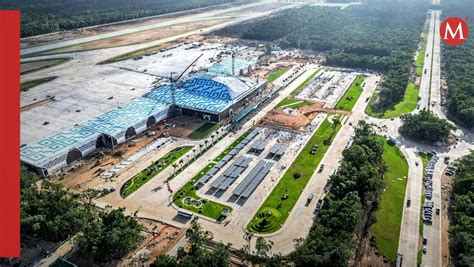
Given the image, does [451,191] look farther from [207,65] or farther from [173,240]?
[207,65]

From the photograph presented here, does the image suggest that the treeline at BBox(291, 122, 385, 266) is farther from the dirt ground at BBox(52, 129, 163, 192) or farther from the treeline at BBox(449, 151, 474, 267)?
the dirt ground at BBox(52, 129, 163, 192)

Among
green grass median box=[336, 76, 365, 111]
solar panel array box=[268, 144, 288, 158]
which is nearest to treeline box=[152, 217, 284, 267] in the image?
solar panel array box=[268, 144, 288, 158]

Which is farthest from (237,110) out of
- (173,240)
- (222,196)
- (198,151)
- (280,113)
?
(173,240)

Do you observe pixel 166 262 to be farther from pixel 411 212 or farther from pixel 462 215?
pixel 462 215

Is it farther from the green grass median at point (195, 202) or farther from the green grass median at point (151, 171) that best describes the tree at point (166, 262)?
the green grass median at point (151, 171)

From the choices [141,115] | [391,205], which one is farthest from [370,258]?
[141,115]

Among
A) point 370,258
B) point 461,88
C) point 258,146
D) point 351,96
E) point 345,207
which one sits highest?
point 461,88
